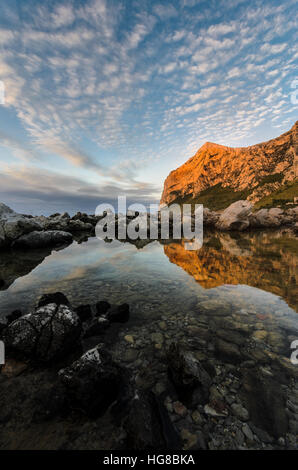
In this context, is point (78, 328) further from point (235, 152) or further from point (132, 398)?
point (235, 152)

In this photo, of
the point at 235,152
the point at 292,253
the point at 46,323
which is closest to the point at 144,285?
the point at 46,323

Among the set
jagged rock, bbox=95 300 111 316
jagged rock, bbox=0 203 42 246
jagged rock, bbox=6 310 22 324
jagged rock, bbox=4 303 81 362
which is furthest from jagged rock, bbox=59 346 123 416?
jagged rock, bbox=0 203 42 246

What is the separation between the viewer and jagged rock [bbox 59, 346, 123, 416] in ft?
8.98

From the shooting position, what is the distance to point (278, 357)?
364cm

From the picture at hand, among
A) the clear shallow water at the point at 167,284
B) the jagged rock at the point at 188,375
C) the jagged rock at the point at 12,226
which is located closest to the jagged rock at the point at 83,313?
the clear shallow water at the point at 167,284

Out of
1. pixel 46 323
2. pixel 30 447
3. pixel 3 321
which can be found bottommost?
pixel 30 447

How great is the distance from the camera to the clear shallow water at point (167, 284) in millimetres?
5828

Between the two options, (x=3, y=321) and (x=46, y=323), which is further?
(x=3, y=321)

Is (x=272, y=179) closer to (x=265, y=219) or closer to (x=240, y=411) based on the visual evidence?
(x=265, y=219)

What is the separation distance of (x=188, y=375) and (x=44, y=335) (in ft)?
9.71

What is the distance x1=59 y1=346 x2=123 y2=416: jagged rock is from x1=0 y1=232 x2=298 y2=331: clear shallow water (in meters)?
2.10

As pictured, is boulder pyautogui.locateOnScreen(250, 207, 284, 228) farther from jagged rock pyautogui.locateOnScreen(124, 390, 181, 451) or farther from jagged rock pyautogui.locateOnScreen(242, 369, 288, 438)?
jagged rock pyautogui.locateOnScreen(124, 390, 181, 451)

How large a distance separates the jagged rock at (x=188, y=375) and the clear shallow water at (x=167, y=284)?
2007mm

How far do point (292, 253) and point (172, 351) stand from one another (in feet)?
44.8
